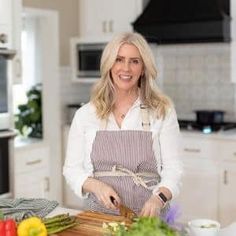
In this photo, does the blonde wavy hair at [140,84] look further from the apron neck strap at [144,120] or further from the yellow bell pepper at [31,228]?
the yellow bell pepper at [31,228]

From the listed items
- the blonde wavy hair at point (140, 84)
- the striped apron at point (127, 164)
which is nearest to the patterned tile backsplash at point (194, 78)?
the blonde wavy hair at point (140, 84)

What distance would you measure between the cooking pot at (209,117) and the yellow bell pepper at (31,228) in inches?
113

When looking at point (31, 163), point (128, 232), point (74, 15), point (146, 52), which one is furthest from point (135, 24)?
point (128, 232)

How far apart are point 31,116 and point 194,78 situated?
1.57 metres

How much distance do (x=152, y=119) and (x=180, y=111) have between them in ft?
8.68

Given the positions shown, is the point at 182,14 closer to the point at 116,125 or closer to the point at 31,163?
the point at 31,163

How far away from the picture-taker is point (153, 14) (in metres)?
4.39

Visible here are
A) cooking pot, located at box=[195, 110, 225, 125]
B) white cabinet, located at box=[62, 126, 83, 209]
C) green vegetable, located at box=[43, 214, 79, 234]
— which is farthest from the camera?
white cabinet, located at box=[62, 126, 83, 209]

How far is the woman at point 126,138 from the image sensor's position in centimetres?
213

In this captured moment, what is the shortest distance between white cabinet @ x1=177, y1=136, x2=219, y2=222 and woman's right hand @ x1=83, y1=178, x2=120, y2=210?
6.57 ft

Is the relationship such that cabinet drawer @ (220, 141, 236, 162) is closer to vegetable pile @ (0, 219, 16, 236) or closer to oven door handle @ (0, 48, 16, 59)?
oven door handle @ (0, 48, 16, 59)

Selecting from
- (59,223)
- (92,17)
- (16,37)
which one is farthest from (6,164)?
(59,223)

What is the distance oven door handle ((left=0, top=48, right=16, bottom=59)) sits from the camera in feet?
11.9

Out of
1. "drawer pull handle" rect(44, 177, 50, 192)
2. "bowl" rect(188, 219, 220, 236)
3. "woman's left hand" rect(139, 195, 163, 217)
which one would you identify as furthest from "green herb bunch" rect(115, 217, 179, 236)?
"drawer pull handle" rect(44, 177, 50, 192)
